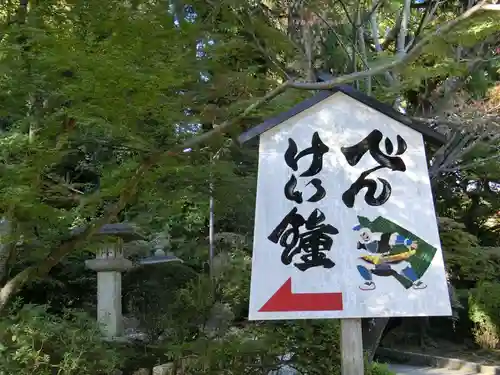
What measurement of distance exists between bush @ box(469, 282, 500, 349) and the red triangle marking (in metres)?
10.4

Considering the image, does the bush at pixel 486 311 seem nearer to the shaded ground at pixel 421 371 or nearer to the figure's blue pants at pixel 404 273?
the shaded ground at pixel 421 371

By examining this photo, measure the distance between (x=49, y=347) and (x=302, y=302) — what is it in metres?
2.53

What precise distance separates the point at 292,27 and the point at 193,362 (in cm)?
471

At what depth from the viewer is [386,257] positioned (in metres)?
3.54

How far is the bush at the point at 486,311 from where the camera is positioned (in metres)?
12.6

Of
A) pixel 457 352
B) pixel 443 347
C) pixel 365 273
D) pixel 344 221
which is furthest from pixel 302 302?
pixel 443 347

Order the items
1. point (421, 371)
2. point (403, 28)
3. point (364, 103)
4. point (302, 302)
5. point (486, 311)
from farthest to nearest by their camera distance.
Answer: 1. point (486, 311)
2. point (421, 371)
3. point (403, 28)
4. point (364, 103)
5. point (302, 302)

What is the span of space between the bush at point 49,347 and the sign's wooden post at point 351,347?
2.25m

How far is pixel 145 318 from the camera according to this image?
6242mm

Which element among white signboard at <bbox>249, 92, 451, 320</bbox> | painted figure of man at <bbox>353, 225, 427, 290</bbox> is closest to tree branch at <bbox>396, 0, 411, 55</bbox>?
white signboard at <bbox>249, 92, 451, 320</bbox>

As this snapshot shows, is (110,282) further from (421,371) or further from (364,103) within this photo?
(421,371)

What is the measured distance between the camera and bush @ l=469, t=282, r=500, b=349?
41.4ft

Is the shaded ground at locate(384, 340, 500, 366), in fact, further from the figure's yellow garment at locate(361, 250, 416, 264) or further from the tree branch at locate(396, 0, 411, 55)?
the figure's yellow garment at locate(361, 250, 416, 264)

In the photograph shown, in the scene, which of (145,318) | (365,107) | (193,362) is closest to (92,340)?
(193,362)
